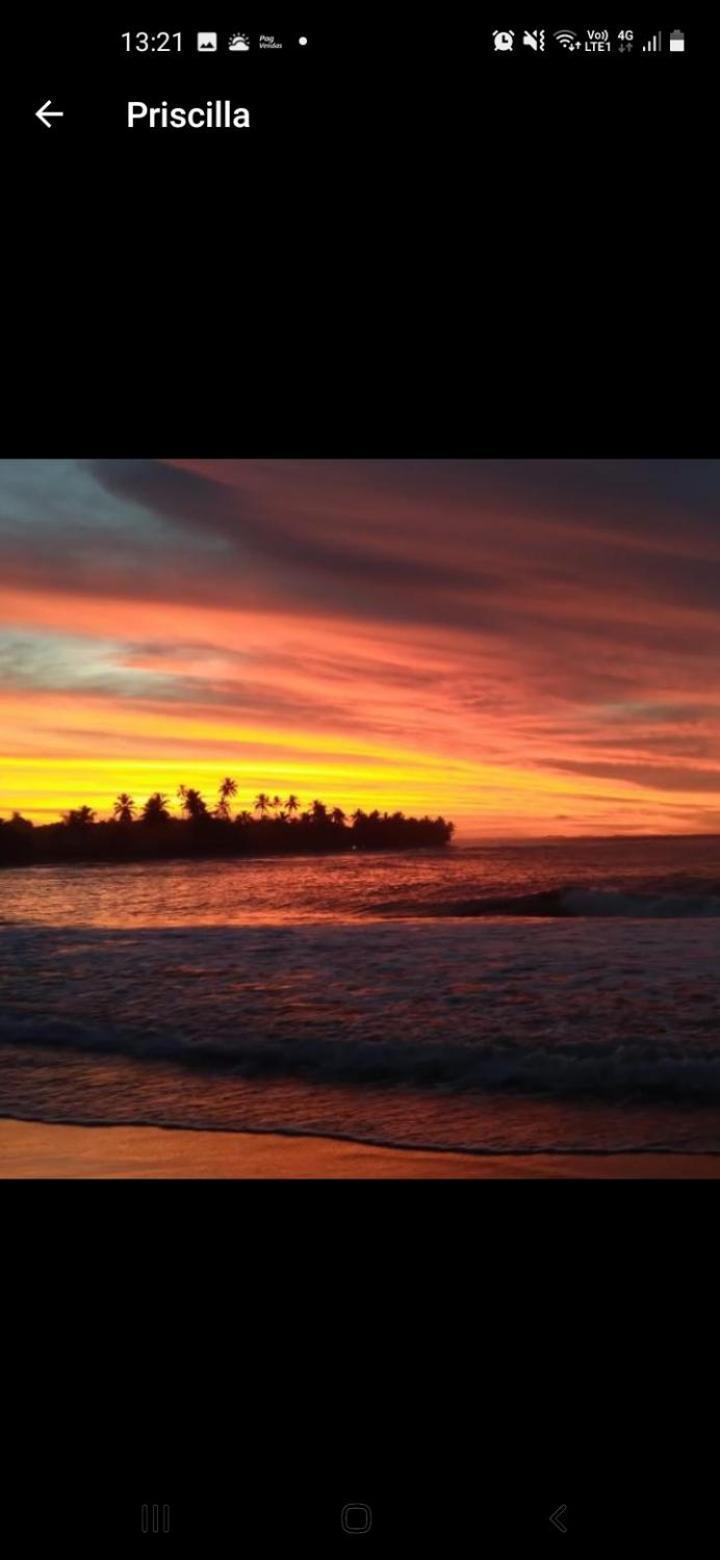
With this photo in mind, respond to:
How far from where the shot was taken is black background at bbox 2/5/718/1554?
130cm

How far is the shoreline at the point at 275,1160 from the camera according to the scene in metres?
2.48
